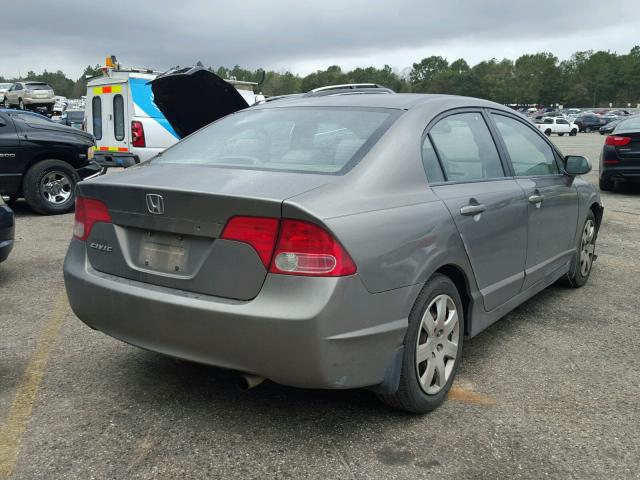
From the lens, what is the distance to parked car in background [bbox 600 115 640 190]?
11.1 m

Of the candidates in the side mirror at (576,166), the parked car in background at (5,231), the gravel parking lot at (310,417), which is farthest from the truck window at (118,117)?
the side mirror at (576,166)

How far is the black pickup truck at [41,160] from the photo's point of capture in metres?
8.84

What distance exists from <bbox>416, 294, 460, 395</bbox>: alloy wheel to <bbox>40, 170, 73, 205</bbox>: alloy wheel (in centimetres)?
761

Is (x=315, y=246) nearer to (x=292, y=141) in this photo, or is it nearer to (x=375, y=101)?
(x=292, y=141)

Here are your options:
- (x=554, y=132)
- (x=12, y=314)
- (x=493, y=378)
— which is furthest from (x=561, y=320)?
(x=554, y=132)

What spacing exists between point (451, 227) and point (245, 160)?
1069 millimetres

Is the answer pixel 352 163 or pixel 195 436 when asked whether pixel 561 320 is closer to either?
pixel 352 163

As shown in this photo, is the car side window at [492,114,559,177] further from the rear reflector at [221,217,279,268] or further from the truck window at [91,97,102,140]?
the truck window at [91,97,102,140]

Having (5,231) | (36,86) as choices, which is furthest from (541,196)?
(36,86)

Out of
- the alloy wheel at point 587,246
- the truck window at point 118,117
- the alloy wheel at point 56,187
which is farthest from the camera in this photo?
the truck window at point 118,117

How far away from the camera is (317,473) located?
8.41 feet

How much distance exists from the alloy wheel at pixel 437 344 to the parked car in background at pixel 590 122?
2483 inches

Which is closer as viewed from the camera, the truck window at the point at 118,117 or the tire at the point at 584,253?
the tire at the point at 584,253

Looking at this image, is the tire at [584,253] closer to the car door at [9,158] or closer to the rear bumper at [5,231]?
the rear bumper at [5,231]
